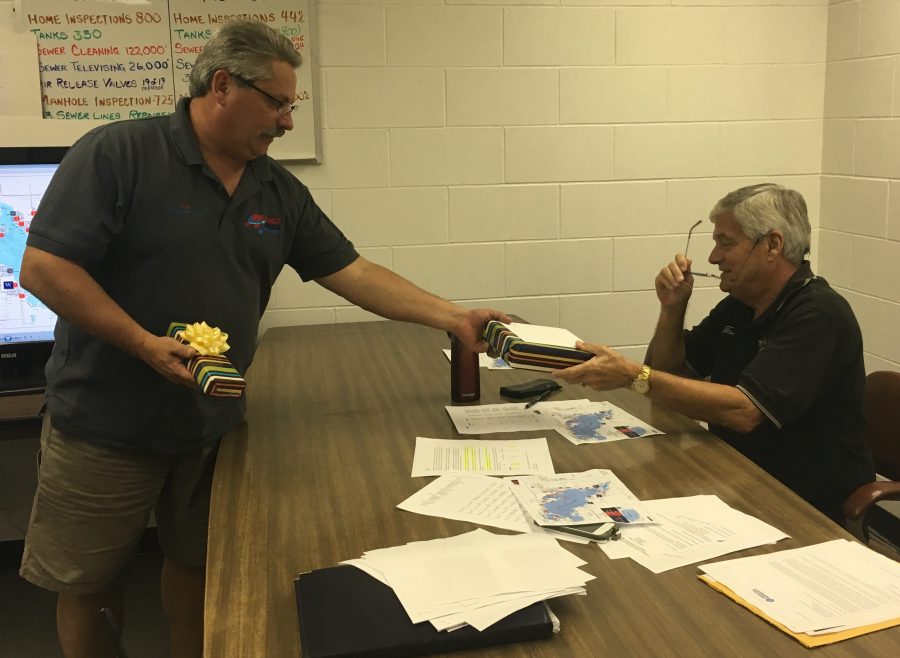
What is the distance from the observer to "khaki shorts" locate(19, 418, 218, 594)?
1916mm

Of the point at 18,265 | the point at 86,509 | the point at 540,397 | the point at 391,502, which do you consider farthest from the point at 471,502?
the point at 18,265

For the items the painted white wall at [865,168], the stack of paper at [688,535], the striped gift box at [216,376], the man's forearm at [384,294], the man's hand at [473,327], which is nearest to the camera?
the stack of paper at [688,535]

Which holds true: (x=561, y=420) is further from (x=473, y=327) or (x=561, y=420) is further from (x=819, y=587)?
(x=819, y=587)

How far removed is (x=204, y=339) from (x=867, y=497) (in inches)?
59.3

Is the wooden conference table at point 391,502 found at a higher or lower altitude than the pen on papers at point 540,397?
lower

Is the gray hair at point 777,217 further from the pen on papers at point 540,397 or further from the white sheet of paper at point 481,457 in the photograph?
the white sheet of paper at point 481,457

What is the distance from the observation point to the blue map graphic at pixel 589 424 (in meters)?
1.94

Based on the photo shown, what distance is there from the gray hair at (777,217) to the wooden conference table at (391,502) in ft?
1.69

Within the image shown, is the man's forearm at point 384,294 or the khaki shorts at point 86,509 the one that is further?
the man's forearm at point 384,294

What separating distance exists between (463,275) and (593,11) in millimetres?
1132

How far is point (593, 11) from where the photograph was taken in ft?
10.6

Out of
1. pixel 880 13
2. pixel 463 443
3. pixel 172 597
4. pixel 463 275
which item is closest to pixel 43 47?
pixel 463 275

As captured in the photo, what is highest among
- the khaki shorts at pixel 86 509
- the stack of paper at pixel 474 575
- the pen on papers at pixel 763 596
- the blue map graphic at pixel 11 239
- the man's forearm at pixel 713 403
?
the blue map graphic at pixel 11 239

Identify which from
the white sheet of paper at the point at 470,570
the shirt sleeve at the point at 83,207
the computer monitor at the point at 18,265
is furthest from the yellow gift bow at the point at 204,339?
the computer monitor at the point at 18,265
